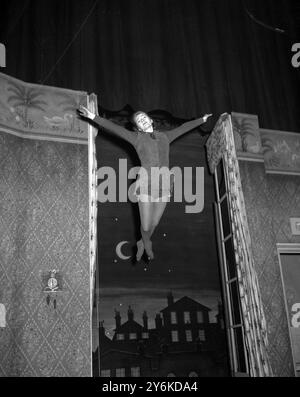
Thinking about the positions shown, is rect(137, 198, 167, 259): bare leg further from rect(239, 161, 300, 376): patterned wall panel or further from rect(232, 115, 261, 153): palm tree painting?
rect(232, 115, 261, 153): palm tree painting

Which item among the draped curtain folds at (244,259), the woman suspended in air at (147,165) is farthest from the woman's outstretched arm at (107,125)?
the draped curtain folds at (244,259)

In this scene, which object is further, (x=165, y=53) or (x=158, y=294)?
(x=165, y=53)

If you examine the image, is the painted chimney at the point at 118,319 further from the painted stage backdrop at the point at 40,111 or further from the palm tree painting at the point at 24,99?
the palm tree painting at the point at 24,99

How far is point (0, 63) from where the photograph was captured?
14.2 ft

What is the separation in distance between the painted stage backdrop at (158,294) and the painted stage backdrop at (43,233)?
21.5 inches

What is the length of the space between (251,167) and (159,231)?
1.44 m

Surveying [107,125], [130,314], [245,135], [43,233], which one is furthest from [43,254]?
[245,135]

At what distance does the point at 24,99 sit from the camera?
4414 mm

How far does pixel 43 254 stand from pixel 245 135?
2.97 meters

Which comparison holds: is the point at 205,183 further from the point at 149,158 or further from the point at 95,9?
the point at 95,9

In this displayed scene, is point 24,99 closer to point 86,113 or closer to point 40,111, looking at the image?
point 40,111

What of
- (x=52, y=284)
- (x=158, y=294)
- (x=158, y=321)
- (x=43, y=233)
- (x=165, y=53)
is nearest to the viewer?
(x=52, y=284)

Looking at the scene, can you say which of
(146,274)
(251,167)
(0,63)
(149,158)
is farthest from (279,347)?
(0,63)

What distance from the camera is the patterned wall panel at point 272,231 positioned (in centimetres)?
470
